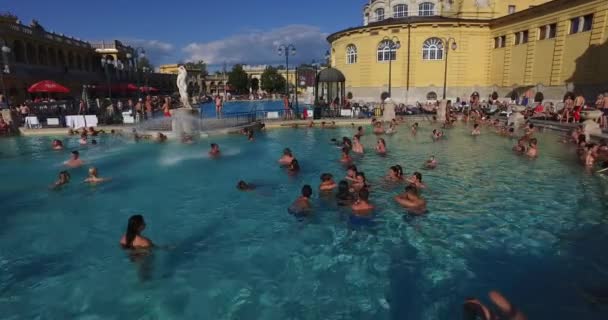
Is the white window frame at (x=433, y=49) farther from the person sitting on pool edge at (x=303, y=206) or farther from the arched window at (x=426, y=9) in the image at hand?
the person sitting on pool edge at (x=303, y=206)

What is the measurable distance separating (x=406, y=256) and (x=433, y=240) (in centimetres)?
91

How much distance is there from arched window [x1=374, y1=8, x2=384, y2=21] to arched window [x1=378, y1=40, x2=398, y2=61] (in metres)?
7.38

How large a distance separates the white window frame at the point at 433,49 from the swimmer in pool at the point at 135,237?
38.6m

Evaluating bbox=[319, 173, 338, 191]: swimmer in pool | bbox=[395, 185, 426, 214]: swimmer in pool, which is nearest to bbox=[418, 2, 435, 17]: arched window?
bbox=[319, 173, 338, 191]: swimmer in pool

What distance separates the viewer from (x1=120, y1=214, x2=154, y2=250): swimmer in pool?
6625 mm

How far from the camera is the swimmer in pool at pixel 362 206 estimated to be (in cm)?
854

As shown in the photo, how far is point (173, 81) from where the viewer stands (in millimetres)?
84875

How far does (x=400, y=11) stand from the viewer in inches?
1740

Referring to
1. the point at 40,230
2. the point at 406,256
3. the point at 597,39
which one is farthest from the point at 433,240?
the point at 597,39

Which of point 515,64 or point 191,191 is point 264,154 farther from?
point 515,64

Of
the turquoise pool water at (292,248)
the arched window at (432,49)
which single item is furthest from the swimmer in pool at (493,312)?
the arched window at (432,49)

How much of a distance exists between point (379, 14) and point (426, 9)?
5.79 meters

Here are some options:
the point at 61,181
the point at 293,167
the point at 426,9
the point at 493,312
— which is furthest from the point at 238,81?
the point at 493,312

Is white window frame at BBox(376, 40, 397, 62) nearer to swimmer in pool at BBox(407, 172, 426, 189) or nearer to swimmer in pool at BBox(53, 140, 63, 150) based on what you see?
swimmer in pool at BBox(407, 172, 426, 189)
